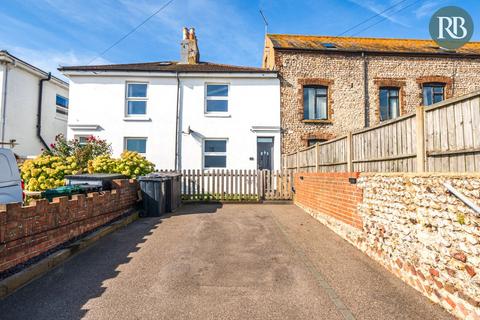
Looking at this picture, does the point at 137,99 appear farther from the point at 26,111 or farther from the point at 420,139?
the point at 420,139

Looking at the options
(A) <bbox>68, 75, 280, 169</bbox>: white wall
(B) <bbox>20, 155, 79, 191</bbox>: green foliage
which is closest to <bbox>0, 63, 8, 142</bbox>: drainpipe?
(A) <bbox>68, 75, 280, 169</bbox>: white wall

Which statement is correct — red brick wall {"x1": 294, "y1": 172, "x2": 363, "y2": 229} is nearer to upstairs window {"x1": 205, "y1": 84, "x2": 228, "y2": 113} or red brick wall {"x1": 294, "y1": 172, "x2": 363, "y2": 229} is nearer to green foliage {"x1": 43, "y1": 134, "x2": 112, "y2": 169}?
upstairs window {"x1": 205, "y1": 84, "x2": 228, "y2": 113}

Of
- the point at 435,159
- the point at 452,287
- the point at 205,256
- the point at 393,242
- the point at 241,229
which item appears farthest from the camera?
the point at 241,229

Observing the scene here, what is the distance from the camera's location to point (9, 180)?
18.1 ft

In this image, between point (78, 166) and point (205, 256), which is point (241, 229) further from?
point (78, 166)

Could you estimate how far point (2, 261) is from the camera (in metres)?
3.57

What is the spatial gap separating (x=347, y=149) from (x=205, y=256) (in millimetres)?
3985

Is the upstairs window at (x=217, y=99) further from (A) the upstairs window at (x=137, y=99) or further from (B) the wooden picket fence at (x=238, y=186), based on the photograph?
(B) the wooden picket fence at (x=238, y=186)

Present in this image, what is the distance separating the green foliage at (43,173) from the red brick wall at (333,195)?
838 centimetres

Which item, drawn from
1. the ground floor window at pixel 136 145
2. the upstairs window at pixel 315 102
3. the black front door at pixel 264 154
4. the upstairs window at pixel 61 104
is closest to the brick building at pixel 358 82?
the upstairs window at pixel 315 102

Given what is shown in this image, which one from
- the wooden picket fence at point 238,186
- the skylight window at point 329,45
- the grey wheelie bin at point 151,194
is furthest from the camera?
the skylight window at point 329,45

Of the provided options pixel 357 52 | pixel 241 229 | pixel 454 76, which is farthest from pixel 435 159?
pixel 454 76

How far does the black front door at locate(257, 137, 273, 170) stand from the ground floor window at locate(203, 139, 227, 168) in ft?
5.91

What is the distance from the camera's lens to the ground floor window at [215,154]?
14.1m
